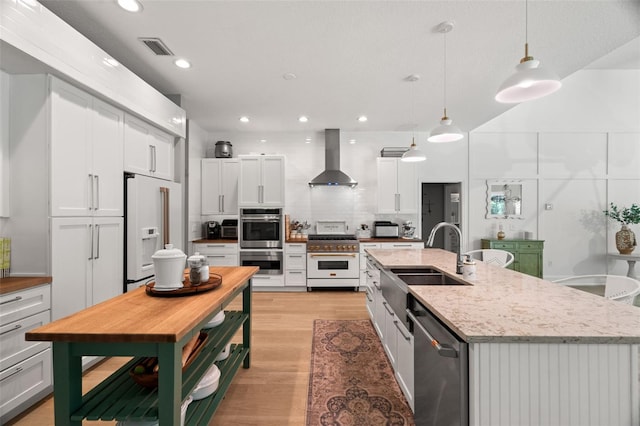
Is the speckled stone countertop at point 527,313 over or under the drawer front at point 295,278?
over

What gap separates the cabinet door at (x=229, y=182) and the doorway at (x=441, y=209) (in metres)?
4.43

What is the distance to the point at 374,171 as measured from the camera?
5812 millimetres

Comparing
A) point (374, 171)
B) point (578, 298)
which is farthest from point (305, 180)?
point (578, 298)

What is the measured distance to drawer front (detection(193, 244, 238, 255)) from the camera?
5.04m

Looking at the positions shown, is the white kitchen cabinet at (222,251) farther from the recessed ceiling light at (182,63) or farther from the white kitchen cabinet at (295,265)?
the recessed ceiling light at (182,63)

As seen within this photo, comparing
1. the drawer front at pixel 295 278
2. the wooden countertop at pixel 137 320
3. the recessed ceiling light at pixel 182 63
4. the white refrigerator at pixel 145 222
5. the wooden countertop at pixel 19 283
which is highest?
the recessed ceiling light at pixel 182 63

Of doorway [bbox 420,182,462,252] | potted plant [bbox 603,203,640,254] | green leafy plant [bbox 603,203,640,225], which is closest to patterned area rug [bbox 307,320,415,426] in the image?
doorway [bbox 420,182,462,252]

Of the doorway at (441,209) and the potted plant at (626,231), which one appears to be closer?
the potted plant at (626,231)

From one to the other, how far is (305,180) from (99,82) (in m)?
3.71

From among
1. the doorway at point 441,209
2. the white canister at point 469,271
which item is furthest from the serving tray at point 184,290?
the doorway at point 441,209

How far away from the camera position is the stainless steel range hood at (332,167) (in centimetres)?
542

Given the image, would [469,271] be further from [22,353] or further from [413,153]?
[22,353]

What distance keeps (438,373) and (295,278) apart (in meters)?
3.92

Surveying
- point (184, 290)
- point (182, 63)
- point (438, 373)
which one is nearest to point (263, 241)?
point (182, 63)
